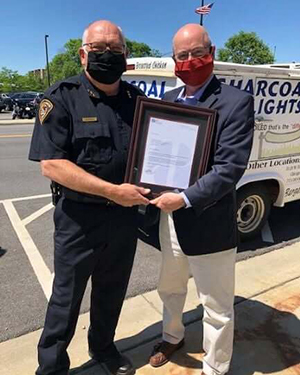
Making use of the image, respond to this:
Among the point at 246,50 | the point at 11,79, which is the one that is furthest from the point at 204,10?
the point at 11,79

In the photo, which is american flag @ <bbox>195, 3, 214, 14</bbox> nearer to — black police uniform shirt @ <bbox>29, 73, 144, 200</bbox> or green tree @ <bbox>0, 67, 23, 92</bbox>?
black police uniform shirt @ <bbox>29, 73, 144, 200</bbox>

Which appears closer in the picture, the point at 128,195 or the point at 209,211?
the point at 128,195

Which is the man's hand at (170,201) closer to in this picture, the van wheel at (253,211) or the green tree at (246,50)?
the van wheel at (253,211)

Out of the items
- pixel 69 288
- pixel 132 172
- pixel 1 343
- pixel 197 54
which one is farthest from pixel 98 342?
pixel 197 54

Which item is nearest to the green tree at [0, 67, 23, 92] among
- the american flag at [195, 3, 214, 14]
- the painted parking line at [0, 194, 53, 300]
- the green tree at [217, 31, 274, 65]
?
the green tree at [217, 31, 274, 65]

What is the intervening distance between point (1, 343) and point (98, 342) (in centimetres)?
77

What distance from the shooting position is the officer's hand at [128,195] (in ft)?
5.94

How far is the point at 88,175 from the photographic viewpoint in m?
1.81

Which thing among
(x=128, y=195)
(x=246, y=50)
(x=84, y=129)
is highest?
(x=246, y=50)

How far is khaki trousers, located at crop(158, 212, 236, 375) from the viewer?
6.90 feet

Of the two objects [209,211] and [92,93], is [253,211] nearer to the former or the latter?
[209,211]

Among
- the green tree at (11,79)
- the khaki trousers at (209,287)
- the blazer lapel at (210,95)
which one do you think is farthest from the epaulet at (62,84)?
the green tree at (11,79)

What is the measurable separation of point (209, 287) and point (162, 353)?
685 mm

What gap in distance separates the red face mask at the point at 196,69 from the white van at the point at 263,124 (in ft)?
4.49
